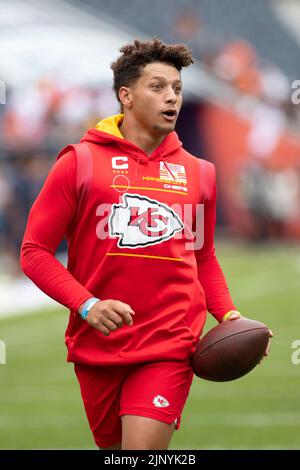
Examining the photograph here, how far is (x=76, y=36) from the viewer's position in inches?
1083

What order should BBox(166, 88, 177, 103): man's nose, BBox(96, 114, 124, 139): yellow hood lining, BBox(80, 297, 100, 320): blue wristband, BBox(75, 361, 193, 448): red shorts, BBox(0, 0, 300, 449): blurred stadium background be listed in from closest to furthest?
BBox(80, 297, 100, 320): blue wristband < BBox(75, 361, 193, 448): red shorts < BBox(166, 88, 177, 103): man's nose < BBox(96, 114, 124, 139): yellow hood lining < BBox(0, 0, 300, 449): blurred stadium background

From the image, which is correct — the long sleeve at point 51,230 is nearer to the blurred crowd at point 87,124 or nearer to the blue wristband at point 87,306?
the blue wristband at point 87,306

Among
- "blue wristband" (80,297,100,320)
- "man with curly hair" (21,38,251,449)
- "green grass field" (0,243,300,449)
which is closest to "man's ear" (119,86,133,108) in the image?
"man with curly hair" (21,38,251,449)

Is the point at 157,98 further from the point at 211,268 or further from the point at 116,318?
the point at 116,318

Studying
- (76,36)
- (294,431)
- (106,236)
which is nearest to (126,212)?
(106,236)

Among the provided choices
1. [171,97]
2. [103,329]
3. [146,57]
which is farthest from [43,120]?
[103,329]

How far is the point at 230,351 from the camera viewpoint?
436 centimetres

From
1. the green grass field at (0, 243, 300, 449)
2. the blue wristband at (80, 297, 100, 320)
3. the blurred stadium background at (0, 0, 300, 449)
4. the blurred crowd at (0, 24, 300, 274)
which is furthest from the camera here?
the blurred crowd at (0, 24, 300, 274)

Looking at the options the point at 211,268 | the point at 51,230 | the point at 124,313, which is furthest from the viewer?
the point at 211,268

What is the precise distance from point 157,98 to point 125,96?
0.19 meters

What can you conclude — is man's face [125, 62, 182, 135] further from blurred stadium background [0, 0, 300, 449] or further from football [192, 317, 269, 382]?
blurred stadium background [0, 0, 300, 449]

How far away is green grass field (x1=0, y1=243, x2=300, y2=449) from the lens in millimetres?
7250

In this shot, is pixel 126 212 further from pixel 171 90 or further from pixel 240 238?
pixel 240 238
